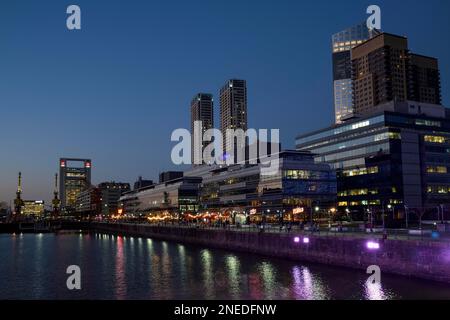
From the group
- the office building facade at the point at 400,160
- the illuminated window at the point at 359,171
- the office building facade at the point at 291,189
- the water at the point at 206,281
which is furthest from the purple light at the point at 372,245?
the illuminated window at the point at 359,171

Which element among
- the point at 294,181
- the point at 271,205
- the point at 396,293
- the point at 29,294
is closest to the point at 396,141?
the point at 294,181

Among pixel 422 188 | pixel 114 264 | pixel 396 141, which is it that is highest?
pixel 396 141

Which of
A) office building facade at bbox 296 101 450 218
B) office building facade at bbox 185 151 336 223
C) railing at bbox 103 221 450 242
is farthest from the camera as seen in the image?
office building facade at bbox 296 101 450 218

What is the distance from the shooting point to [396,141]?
177750 millimetres

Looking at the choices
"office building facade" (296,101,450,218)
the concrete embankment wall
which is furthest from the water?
"office building facade" (296,101,450,218)

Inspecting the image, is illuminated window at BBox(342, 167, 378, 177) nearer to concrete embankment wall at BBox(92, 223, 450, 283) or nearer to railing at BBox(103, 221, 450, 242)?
concrete embankment wall at BBox(92, 223, 450, 283)

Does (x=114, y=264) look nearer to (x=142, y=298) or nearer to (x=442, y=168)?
(x=142, y=298)

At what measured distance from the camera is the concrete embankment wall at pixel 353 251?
4981cm

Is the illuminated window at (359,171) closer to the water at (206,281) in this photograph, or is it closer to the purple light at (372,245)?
the water at (206,281)

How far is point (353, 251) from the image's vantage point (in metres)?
62.8

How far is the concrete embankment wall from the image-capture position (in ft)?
163

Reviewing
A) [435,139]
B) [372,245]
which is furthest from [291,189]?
[372,245]
